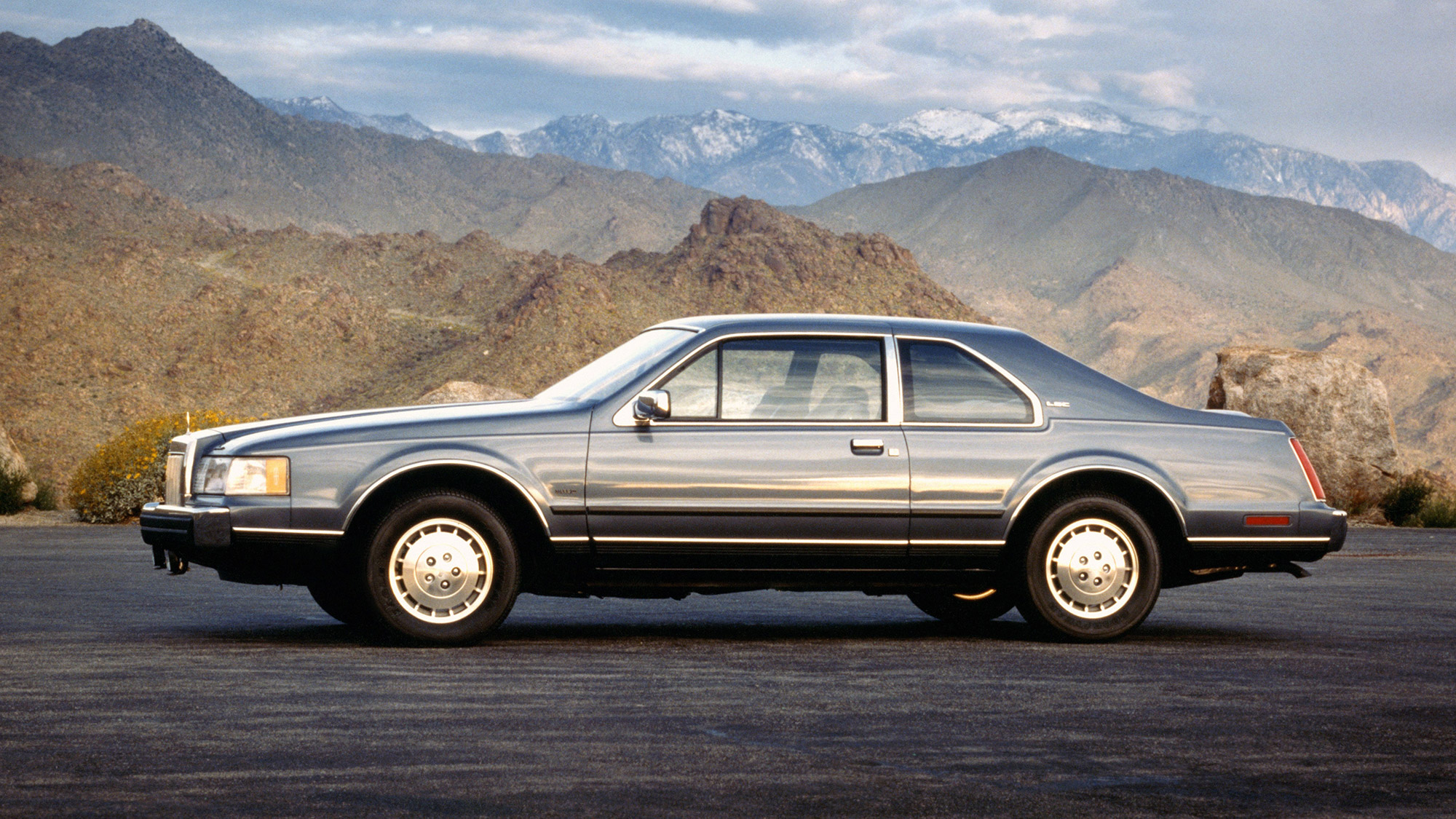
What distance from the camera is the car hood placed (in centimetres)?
822

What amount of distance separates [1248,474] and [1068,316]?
356 feet

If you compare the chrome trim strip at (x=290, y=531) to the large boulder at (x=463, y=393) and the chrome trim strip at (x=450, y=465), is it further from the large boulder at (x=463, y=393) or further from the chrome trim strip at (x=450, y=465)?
the large boulder at (x=463, y=393)

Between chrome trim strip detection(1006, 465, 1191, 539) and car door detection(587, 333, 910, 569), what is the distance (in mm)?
609

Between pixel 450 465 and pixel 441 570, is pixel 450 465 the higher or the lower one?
the higher one

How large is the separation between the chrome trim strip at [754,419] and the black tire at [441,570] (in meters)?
0.84

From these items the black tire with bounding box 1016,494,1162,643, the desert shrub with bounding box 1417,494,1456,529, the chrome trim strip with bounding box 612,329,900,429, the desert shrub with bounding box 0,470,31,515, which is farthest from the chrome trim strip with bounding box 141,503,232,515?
the desert shrub with bounding box 1417,494,1456,529

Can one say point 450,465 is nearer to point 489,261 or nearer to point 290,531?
point 290,531

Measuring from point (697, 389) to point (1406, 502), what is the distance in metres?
17.2

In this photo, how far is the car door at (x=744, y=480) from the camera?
8219 mm

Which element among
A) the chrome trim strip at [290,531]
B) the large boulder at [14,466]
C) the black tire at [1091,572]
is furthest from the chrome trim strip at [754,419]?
the large boulder at [14,466]

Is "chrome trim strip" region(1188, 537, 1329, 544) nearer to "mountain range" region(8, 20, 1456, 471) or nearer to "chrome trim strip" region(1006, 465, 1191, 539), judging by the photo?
"chrome trim strip" region(1006, 465, 1191, 539)

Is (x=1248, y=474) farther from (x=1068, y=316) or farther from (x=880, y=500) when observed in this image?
(x=1068, y=316)

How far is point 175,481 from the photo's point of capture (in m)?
8.54

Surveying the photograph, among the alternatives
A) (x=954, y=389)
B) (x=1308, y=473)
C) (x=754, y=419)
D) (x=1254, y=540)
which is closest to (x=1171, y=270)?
(x=1308, y=473)
